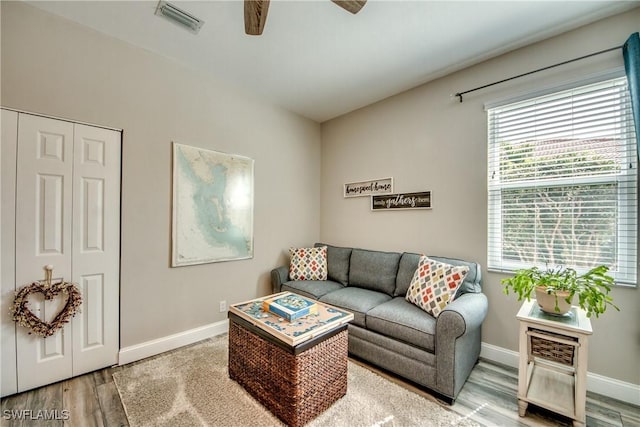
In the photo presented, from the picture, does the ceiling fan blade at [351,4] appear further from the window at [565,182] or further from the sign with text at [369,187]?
the sign with text at [369,187]

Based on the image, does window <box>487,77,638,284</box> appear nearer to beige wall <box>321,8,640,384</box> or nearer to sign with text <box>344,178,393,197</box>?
beige wall <box>321,8,640,384</box>

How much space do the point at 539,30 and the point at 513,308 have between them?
2.29 meters

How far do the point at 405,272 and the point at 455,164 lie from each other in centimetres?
120

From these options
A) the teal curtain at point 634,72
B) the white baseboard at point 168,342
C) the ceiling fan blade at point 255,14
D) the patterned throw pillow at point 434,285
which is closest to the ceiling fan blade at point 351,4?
the ceiling fan blade at point 255,14

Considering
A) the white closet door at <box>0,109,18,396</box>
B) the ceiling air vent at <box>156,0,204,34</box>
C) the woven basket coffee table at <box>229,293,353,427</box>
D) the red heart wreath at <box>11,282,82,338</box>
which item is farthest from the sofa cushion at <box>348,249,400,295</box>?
the white closet door at <box>0,109,18,396</box>

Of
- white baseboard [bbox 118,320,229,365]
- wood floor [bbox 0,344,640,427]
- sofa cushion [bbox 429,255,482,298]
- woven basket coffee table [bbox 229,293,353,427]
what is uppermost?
sofa cushion [bbox 429,255,482,298]

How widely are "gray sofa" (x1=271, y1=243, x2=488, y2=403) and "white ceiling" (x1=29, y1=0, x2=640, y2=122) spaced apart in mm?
1919

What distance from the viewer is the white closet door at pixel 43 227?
1837 millimetres

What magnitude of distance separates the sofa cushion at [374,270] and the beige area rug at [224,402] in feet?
2.80

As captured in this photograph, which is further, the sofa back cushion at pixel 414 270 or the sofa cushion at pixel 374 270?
the sofa cushion at pixel 374 270

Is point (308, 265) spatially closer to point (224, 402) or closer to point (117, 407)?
point (224, 402)

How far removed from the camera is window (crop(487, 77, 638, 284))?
186 cm

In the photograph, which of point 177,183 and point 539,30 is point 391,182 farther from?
point 177,183

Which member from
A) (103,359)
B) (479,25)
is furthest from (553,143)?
(103,359)
